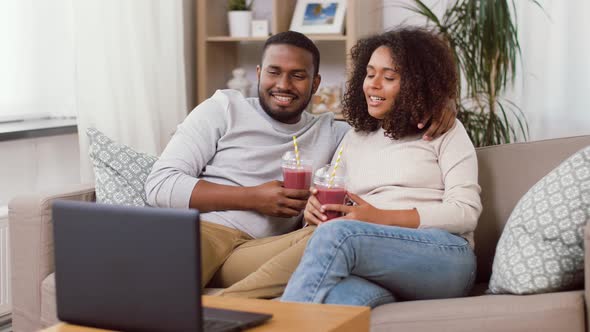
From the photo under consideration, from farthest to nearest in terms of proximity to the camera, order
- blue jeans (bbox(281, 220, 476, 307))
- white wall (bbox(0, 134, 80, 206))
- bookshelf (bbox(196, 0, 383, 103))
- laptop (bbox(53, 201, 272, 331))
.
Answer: bookshelf (bbox(196, 0, 383, 103))
white wall (bbox(0, 134, 80, 206))
blue jeans (bbox(281, 220, 476, 307))
laptop (bbox(53, 201, 272, 331))

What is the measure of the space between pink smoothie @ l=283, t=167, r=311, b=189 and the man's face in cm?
33

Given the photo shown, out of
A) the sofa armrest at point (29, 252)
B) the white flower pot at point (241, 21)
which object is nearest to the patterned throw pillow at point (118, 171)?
the sofa armrest at point (29, 252)

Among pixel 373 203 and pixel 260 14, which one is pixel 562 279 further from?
pixel 260 14

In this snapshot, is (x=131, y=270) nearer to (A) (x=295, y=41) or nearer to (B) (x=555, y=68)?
(A) (x=295, y=41)

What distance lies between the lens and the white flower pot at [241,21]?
13.1ft

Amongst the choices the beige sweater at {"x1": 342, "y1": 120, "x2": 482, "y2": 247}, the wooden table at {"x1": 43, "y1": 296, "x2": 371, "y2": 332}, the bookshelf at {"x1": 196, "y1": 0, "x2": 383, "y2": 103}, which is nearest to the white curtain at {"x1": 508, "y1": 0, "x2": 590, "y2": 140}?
the bookshelf at {"x1": 196, "y1": 0, "x2": 383, "y2": 103}

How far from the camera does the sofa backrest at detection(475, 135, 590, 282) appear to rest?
2398 mm

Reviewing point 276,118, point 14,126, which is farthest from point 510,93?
point 14,126

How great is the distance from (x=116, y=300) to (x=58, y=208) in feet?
0.58

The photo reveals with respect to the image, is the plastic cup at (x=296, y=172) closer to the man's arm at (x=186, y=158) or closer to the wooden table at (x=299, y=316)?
the man's arm at (x=186, y=158)

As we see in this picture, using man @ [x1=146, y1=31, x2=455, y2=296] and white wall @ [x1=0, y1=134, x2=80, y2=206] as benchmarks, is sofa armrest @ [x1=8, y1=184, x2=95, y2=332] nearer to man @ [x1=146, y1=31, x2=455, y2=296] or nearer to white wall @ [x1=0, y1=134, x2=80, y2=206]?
man @ [x1=146, y1=31, x2=455, y2=296]

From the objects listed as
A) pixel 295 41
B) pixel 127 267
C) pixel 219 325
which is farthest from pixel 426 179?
pixel 127 267

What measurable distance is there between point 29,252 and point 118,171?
0.36 metres

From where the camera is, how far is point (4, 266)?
2918 millimetres
